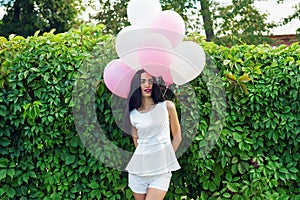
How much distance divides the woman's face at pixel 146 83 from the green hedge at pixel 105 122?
0.44 meters

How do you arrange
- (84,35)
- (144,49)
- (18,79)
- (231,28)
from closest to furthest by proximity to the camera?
(144,49) < (18,79) < (84,35) < (231,28)

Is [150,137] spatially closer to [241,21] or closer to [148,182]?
[148,182]

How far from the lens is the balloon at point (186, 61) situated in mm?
3107

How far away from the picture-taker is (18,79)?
137 inches

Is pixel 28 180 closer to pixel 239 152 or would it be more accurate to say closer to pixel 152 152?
pixel 152 152

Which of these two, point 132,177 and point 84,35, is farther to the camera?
point 84,35

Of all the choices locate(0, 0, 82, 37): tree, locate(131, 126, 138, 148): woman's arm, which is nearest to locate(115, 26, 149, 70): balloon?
locate(131, 126, 138, 148): woman's arm

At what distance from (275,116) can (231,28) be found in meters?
10.9

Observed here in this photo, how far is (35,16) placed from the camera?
16844mm

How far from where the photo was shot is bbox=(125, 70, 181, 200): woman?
311cm

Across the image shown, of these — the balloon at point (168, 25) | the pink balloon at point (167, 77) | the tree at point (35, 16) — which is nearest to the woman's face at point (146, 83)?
the pink balloon at point (167, 77)

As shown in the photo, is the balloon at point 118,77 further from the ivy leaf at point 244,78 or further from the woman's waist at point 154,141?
the ivy leaf at point 244,78

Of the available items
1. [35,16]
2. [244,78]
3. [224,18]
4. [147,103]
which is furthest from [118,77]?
[35,16]

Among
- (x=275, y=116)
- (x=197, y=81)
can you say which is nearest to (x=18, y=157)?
(x=197, y=81)
